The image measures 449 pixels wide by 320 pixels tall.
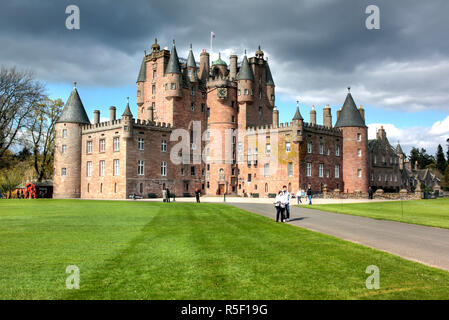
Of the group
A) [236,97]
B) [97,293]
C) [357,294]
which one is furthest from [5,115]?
[357,294]

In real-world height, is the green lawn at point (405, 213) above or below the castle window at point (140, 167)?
below

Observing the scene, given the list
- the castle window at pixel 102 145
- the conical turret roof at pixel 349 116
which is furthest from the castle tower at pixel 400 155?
the castle window at pixel 102 145

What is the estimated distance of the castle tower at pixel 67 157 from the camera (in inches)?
2463

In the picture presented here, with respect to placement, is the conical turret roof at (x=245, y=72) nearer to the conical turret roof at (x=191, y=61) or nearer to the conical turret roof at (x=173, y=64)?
the conical turret roof at (x=191, y=61)

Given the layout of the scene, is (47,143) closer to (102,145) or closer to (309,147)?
(102,145)

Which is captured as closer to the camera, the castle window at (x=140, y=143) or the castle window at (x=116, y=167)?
the castle window at (x=116, y=167)

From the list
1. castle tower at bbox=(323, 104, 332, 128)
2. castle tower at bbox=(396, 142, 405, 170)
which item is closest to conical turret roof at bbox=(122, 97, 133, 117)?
castle tower at bbox=(323, 104, 332, 128)

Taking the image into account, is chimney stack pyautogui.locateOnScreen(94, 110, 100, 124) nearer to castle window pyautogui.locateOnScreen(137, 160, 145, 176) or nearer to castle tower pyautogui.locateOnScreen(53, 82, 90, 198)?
castle tower pyautogui.locateOnScreen(53, 82, 90, 198)

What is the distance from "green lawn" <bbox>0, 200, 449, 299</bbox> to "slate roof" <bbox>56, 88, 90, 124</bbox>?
169 feet

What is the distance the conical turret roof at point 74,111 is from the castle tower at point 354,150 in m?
43.2

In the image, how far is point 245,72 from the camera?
2655 inches

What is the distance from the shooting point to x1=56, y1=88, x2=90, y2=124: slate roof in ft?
209

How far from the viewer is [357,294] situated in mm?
8133
